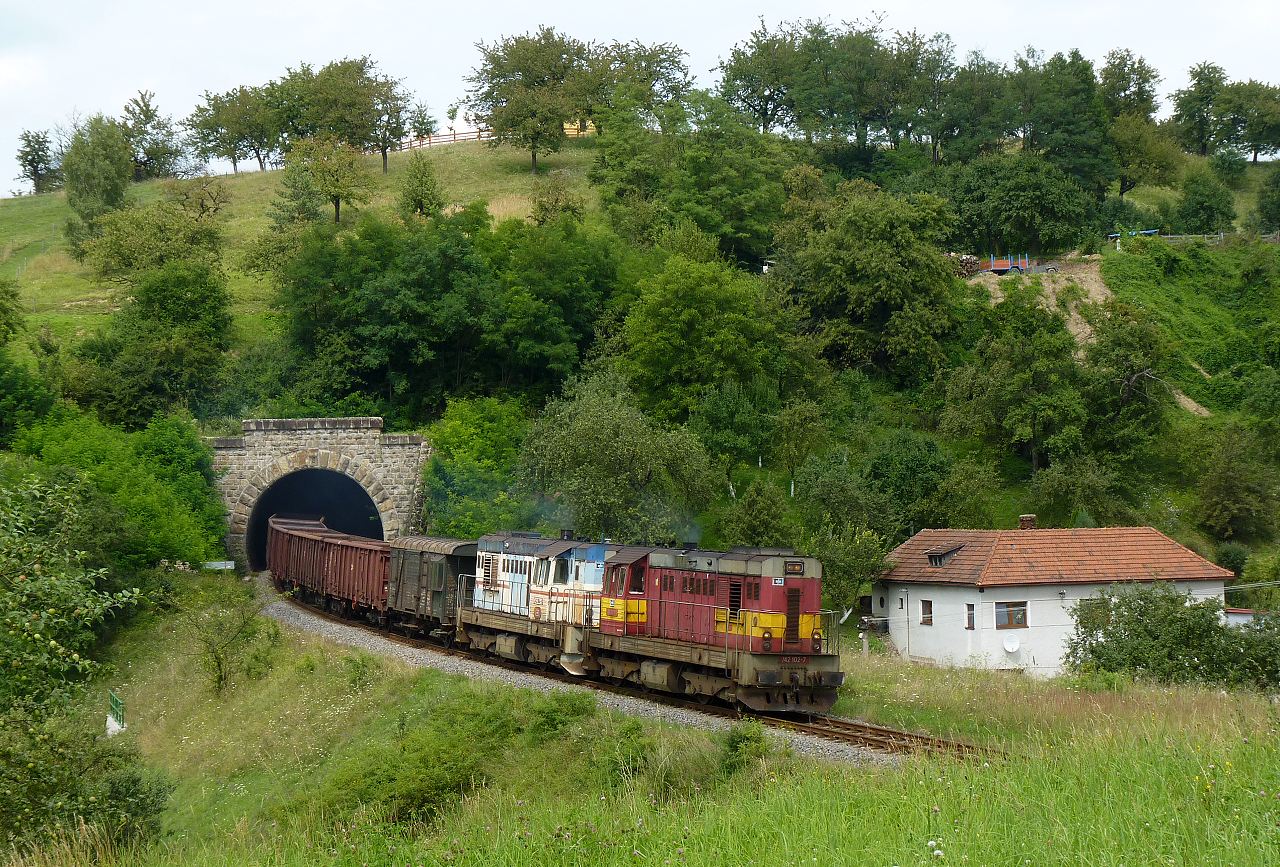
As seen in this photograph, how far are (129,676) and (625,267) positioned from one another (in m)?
26.8

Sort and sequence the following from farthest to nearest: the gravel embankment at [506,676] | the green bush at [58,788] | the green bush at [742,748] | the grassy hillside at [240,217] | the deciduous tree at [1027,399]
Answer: the grassy hillside at [240,217] < the deciduous tree at [1027,399] < the gravel embankment at [506,676] < the green bush at [742,748] < the green bush at [58,788]

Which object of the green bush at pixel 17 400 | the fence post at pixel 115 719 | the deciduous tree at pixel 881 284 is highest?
the deciduous tree at pixel 881 284

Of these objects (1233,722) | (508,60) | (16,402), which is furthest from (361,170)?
(1233,722)

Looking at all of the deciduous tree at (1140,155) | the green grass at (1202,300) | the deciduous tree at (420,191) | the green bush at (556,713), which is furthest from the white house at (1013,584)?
the deciduous tree at (1140,155)

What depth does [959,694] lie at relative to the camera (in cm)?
1961

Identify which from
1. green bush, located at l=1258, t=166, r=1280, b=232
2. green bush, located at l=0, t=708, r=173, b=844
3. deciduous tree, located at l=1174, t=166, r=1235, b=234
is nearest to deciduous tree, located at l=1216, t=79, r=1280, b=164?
green bush, located at l=1258, t=166, r=1280, b=232

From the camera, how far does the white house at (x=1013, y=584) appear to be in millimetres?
30938

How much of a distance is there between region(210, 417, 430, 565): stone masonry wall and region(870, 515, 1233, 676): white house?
18041 mm

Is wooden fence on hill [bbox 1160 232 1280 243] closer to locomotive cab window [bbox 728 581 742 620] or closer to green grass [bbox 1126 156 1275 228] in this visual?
green grass [bbox 1126 156 1275 228]

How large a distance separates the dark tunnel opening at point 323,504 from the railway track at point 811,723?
819 inches

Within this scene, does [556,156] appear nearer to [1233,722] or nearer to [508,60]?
[508,60]

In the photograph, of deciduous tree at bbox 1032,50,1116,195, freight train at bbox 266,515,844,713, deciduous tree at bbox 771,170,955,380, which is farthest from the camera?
deciduous tree at bbox 1032,50,1116,195

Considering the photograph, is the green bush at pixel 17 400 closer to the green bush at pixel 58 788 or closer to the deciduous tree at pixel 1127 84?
the green bush at pixel 58 788

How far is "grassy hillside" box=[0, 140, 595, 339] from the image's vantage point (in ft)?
176
